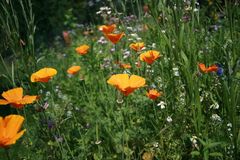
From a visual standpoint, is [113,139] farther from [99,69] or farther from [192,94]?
[99,69]

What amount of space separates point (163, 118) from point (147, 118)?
0.09 m

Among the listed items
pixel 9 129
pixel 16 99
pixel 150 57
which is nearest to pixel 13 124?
pixel 9 129

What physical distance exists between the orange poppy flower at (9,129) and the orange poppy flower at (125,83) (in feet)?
1.30

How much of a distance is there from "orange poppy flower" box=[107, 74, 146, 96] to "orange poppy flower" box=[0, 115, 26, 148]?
40 cm

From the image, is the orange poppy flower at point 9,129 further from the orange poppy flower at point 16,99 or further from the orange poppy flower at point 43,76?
the orange poppy flower at point 43,76

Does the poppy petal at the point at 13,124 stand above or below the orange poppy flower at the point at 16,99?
above

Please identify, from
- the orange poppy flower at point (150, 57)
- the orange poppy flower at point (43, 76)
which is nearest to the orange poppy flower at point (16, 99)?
the orange poppy flower at point (43, 76)

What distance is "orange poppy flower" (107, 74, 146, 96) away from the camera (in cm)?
162

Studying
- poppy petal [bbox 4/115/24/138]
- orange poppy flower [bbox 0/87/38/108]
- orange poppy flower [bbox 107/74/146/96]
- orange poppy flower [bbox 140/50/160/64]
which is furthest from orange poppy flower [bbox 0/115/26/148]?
orange poppy flower [bbox 140/50/160/64]

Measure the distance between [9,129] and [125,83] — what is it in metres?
0.49

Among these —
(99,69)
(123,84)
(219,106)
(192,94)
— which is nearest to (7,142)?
(123,84)

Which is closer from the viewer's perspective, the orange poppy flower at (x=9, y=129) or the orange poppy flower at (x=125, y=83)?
the orange poppy flower at (x=9, y=129)

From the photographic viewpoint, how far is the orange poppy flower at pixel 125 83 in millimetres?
1624

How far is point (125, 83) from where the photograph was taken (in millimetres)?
1681
